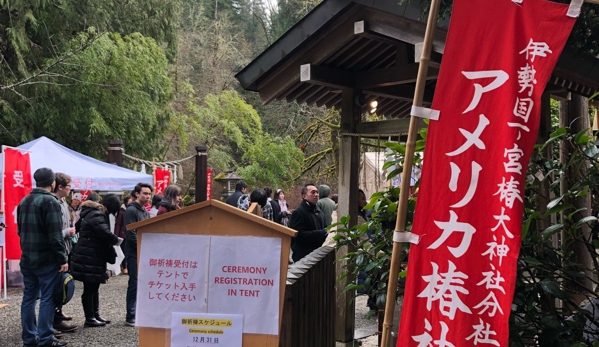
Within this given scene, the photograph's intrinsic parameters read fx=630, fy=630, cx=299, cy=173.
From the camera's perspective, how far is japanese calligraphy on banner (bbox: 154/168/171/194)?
15.3 metres

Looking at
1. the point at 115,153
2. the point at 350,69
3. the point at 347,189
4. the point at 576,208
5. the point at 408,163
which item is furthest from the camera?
the point at 115,153

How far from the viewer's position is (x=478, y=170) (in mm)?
2615

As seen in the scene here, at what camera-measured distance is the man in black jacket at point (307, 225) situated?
24.6 feet

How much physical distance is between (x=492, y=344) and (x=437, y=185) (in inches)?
26.8

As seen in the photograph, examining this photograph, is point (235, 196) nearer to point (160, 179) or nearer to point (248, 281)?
point (160, 179)

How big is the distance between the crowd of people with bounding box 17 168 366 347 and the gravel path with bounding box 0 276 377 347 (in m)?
0.17

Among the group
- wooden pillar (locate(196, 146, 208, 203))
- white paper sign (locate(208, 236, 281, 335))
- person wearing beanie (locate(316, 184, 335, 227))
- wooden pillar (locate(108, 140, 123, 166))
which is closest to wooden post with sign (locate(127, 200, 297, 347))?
white paper sign (locate(208, 236, 281, 335))

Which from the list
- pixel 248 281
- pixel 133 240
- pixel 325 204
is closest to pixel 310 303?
pixel 248 281

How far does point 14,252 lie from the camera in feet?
30.9

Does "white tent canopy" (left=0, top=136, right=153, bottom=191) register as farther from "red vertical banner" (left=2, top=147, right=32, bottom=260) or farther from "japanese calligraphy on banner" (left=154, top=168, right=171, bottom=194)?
"japanese calligraphy on banner" (left=154, top=168, right=171, bottom=194)

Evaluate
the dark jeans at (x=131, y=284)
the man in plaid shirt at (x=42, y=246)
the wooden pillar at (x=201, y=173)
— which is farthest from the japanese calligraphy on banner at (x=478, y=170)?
the wooden pillar at (x=201, y=173)

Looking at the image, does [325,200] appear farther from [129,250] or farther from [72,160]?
[72,160]

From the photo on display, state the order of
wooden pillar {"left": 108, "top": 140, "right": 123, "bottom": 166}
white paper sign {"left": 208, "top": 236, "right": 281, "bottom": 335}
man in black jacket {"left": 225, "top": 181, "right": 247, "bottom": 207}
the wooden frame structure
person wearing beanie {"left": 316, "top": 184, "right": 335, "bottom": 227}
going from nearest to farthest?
1. white paper sign {"left": 208, "top": 236, "right": 281, "bottom": 335}
2. the wooden frame structure
3. person wearing beanie {"left": 316, "top": 184, "right": 335, "bottom": 227}
4. man in black jacket {"left": 225, "top": 181, "right": 247, "bottom": 207}
5. wooden pillar {"left": 108, "top": 140, "right": 123, "bottom": 166}

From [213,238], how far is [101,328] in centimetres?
509
